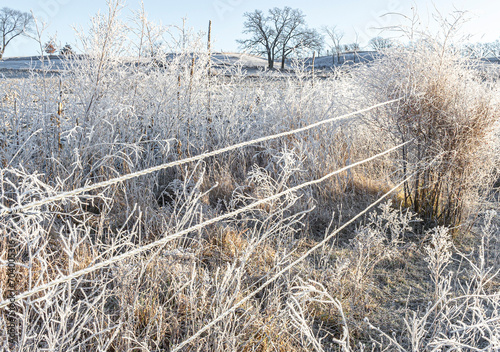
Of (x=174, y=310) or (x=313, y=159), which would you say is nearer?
(x=174, y=310)

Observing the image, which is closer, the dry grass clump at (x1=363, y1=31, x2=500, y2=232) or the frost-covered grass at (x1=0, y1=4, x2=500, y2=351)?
the frost-covered grass at (x1=0, y1=4, x2=500, y2=351)

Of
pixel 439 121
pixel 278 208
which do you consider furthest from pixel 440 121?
pixel 278 208

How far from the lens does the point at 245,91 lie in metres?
5.36

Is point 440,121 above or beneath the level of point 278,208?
above

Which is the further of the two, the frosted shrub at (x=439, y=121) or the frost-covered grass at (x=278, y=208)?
the frosted shrub at (x=439, y=121)

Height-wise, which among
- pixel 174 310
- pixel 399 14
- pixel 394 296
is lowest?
pixel 394 296

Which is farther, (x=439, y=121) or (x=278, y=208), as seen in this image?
(x=439, y=121)

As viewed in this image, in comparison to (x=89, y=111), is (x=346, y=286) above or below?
below

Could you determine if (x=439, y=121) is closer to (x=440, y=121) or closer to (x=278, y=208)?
(x=440, y=121)

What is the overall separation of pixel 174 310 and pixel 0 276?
88cm

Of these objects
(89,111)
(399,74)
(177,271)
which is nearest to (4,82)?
(89,111)

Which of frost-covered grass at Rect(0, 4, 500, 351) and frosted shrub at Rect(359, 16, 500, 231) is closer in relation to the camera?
frost-covered grass at Rect(0, 4, 500, 351)

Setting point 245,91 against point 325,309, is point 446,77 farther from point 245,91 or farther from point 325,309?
point 245,91

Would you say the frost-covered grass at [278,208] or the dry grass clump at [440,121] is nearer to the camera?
the frost-covered grass at [278,208]
